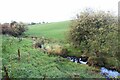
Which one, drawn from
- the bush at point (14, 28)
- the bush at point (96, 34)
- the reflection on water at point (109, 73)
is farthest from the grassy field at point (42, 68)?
the bush at point (14, 28)

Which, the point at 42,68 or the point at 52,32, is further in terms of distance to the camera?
the point at 52,32

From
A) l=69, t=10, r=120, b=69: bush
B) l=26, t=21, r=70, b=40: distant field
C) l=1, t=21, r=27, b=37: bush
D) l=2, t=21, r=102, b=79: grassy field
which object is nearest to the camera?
l=2, t=21, r=102, b=79: grassy field

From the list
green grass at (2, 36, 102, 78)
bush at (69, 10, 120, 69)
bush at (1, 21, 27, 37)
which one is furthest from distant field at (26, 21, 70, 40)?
green grass at (2, 36, 102, 78)

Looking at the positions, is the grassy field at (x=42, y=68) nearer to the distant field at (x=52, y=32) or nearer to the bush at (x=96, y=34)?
the bush at (x=96, y=34)

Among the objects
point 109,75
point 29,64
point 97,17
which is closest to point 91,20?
point 97,17

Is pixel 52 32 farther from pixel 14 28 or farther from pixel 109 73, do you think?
pixel 109 73

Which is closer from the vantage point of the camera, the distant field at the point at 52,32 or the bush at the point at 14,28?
the distant field at the point at 52,32

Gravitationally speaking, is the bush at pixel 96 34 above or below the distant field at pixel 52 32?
above

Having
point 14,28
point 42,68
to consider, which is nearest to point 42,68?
point 42,68

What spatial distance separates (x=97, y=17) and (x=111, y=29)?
11.7ft

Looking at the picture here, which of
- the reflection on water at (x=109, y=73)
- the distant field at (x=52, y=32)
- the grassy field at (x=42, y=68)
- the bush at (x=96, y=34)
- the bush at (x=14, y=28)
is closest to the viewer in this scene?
the grassy field at (x=42, y=68)

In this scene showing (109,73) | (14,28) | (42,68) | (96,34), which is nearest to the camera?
(42,68)

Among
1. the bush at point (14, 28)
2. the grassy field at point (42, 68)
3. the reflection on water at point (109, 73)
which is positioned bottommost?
the reflection on water at point (109, 73)

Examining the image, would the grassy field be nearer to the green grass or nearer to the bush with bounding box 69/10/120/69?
the green grass
